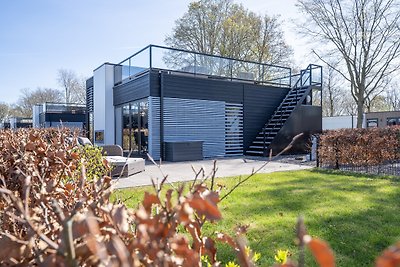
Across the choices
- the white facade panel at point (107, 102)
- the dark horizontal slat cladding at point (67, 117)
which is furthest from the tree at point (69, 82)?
the white facade panel at point (107, 102)

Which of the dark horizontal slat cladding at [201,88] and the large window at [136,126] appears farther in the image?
the large window at [136,126]

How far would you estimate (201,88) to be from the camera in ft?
50.7

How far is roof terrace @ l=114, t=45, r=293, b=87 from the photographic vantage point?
1451 cm

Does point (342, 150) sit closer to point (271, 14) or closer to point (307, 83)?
point (307, 83)

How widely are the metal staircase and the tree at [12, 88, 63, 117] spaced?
40.2 meters

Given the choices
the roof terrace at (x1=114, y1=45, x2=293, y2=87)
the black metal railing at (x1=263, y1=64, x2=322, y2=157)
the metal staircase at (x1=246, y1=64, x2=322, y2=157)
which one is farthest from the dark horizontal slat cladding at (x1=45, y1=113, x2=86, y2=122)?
the black metal railing at (x1=263, y1=64, x2=322, y2=157)

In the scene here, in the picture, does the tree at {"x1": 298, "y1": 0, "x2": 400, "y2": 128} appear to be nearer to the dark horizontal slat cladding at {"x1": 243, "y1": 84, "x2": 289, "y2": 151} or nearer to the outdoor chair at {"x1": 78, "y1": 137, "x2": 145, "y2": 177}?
the dark horizontal slat cladding at {"x1": 243, "y1": 84, "x2": 289, "y2": 151}

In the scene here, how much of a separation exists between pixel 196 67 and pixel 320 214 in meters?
11.6

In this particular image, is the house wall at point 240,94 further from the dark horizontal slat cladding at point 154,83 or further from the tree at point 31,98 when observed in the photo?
the tree at point 31,98

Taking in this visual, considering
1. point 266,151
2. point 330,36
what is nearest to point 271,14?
point 330,36

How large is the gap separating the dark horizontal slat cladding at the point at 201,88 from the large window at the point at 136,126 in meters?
1.42

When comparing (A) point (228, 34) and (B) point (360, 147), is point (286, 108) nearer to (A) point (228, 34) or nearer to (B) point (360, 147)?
(B) point (360, 147)

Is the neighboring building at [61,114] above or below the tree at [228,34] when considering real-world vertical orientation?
below

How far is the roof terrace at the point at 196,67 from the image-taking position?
14.5m
